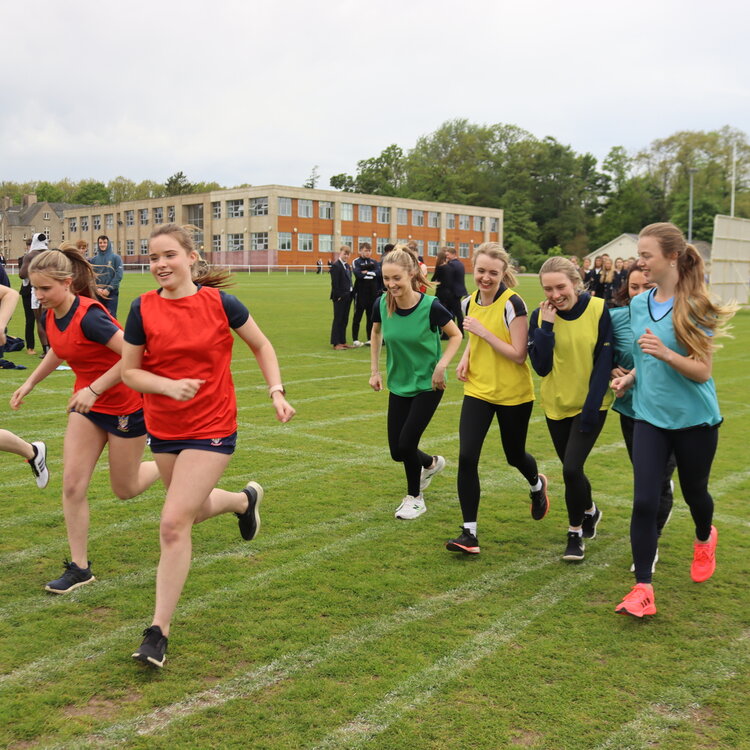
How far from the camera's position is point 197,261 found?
13.8 ft

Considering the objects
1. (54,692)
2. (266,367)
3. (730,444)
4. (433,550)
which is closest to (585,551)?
(433,550)

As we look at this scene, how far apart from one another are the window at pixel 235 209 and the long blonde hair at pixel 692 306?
256 feet

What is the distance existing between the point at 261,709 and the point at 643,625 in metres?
2.08

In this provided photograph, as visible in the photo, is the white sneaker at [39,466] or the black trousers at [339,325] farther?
the black trousers at [339,325]

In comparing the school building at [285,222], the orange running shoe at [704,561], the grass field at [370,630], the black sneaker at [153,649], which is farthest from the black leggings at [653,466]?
the school building at [285,222]

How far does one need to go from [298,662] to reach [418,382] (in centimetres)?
264

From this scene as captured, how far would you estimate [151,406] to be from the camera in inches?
155

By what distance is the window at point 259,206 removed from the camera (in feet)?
254

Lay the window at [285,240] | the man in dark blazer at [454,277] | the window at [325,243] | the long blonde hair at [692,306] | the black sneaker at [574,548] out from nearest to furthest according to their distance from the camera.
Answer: the long blonde hair at [692,306]
the black sneaker at [574,548]
the man in dark blazer at [454,277]
the window at [285,240]
the window at [325,243]

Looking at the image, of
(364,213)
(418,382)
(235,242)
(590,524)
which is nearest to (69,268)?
(418,382)

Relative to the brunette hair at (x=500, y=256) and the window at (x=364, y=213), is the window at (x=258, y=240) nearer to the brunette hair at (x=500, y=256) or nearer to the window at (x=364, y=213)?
the window at (x=364, y=213)

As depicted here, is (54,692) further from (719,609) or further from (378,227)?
(378,227)

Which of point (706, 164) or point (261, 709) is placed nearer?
point (261, 709)

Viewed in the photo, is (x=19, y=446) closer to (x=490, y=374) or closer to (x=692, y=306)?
(x=490, y=374)
